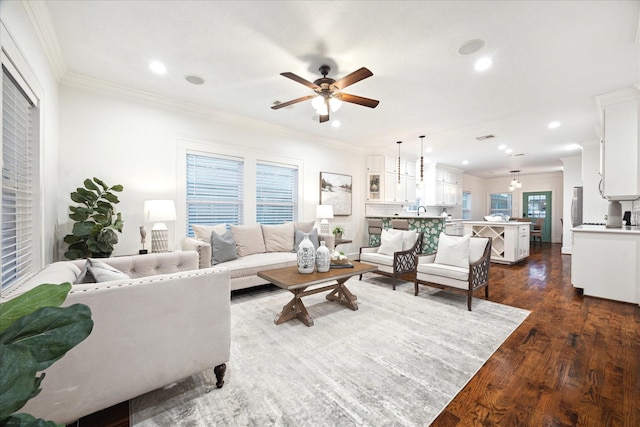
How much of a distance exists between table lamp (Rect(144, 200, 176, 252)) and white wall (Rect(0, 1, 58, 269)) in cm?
86

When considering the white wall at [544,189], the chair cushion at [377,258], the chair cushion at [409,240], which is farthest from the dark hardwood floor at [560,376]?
the white wall at [544,189]

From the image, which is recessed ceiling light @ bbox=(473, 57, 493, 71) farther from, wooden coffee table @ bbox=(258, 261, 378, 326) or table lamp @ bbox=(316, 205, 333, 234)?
table lamp @ bbox=(316, 205, 333, 234)

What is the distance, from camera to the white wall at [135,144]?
3.14 meters

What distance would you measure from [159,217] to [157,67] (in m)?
1.70

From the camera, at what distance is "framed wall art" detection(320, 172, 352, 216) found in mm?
5637

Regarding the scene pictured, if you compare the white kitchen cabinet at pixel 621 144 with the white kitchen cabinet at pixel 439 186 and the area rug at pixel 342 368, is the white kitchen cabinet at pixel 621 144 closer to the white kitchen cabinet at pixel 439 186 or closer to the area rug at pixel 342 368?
the area rug at pixel 342 368

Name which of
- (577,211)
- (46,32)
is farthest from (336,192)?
(577,211)

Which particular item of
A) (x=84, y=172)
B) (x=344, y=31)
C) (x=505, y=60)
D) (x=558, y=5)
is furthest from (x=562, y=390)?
(x=84, y=172)

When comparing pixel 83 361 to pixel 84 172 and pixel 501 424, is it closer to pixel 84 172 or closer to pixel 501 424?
pixel 501 424

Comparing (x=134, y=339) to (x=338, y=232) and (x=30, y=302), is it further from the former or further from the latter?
(x=338, y=232)

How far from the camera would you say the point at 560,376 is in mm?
1847

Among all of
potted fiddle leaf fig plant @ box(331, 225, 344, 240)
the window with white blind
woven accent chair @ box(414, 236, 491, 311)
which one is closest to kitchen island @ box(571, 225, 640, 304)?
woven accent chair @ box(414, 236, 491, 311)

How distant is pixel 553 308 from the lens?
3.14 meters

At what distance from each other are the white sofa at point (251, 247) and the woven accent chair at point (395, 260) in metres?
0.70
